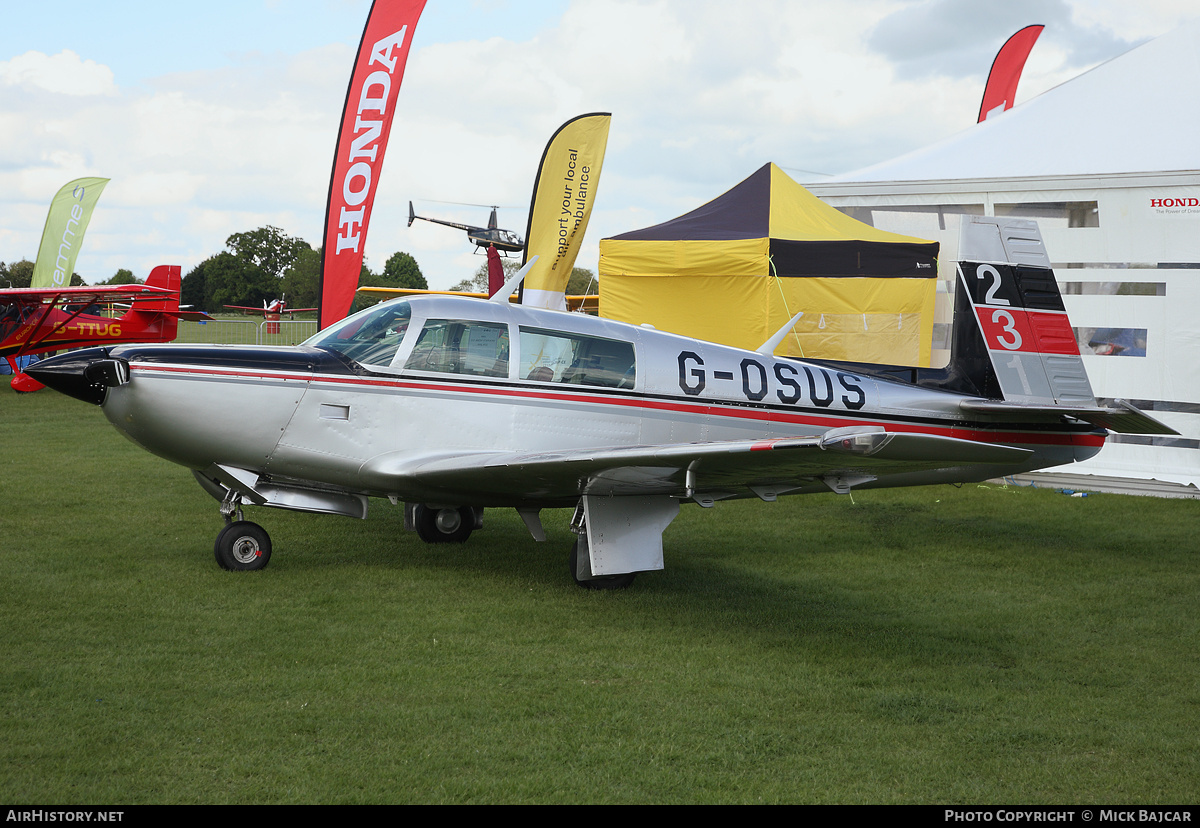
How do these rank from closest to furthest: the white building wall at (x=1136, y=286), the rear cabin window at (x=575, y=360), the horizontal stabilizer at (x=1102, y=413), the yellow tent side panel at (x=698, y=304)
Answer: the horizontal stabilizer at (x=1102, y=413), the rear cabin window at (x=575, y=360), the white building wall at (x=1136, y=286), the yellow tent side panel at (x=698, y=304)

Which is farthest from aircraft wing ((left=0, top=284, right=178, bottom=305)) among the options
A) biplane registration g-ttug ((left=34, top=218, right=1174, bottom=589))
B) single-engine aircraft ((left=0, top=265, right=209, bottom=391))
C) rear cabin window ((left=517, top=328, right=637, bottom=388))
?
rear cabin window ((left=517, top=328, right=637, bottom=388))

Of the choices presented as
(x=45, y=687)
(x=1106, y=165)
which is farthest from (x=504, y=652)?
(x=1106, y=165)

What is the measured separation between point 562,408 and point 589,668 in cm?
208

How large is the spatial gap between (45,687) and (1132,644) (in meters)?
5.66

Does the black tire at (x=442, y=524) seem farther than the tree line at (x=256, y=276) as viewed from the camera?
No

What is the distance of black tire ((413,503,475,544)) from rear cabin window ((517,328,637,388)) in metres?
1.86

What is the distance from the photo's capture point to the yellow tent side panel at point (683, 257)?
9.96 metres

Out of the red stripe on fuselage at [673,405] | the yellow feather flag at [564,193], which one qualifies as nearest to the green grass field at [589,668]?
the red stripe on fuselage at [673,405]

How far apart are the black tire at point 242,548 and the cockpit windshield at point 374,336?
1380 mm

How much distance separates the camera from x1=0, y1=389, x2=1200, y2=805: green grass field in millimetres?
3373

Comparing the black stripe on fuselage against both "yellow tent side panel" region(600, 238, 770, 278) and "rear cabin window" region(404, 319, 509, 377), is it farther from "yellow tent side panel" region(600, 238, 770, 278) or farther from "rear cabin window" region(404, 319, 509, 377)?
"yellow tent side panel" region(600, 238, 770, 278)

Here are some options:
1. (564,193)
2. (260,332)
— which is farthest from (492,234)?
(564,193)

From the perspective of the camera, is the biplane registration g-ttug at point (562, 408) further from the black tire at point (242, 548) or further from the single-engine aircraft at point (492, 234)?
the single-engine aircraft at point (492, 234)

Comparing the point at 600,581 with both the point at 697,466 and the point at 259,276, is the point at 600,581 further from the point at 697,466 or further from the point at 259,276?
the point at 259,276
